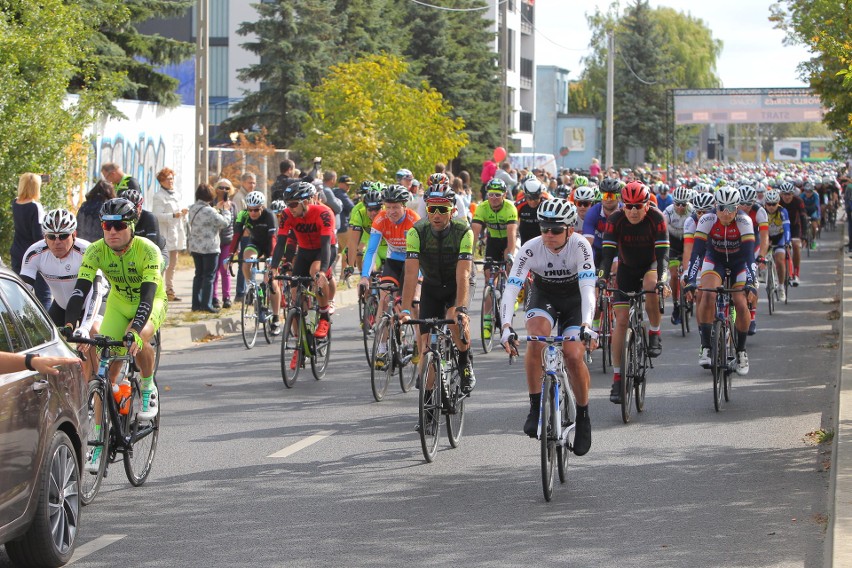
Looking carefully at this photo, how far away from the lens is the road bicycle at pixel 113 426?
809cm

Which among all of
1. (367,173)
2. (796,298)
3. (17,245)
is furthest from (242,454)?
(367,173)

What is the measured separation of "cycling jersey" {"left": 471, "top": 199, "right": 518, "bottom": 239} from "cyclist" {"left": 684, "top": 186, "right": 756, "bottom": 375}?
3651mm

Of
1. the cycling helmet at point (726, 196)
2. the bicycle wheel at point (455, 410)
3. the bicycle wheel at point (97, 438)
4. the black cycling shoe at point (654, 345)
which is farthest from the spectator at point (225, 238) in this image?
Answer: the bicycle wheel at point (97, 438)

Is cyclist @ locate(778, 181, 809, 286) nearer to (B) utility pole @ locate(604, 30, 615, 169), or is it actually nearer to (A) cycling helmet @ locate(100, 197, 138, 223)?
(A) cycling helmet @ locate(100, 197, 138, 223)

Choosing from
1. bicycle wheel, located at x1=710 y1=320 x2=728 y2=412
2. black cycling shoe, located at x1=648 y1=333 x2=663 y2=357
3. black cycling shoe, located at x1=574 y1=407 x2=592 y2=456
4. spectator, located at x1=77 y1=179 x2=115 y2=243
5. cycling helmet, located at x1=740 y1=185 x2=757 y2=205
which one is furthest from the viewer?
spectator, located at x1=77 y1=179 x2=115 y2=243

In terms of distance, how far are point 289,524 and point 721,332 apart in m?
5.67

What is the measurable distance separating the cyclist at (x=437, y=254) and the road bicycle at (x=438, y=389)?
427 mm

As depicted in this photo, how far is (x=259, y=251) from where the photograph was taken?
1777 centimetres

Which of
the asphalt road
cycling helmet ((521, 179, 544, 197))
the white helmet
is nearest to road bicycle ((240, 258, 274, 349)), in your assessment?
the white helmet

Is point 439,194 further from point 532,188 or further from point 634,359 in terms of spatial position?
point 532,188

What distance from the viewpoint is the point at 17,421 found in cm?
612

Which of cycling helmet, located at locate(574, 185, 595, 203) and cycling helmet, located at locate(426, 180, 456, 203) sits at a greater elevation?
cycling helmet, located at locate(574, 185, 595, 203)

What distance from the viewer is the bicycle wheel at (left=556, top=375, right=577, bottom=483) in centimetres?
872

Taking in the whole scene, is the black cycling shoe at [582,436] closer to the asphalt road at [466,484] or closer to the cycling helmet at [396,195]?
the asphalt road at [466,484]
